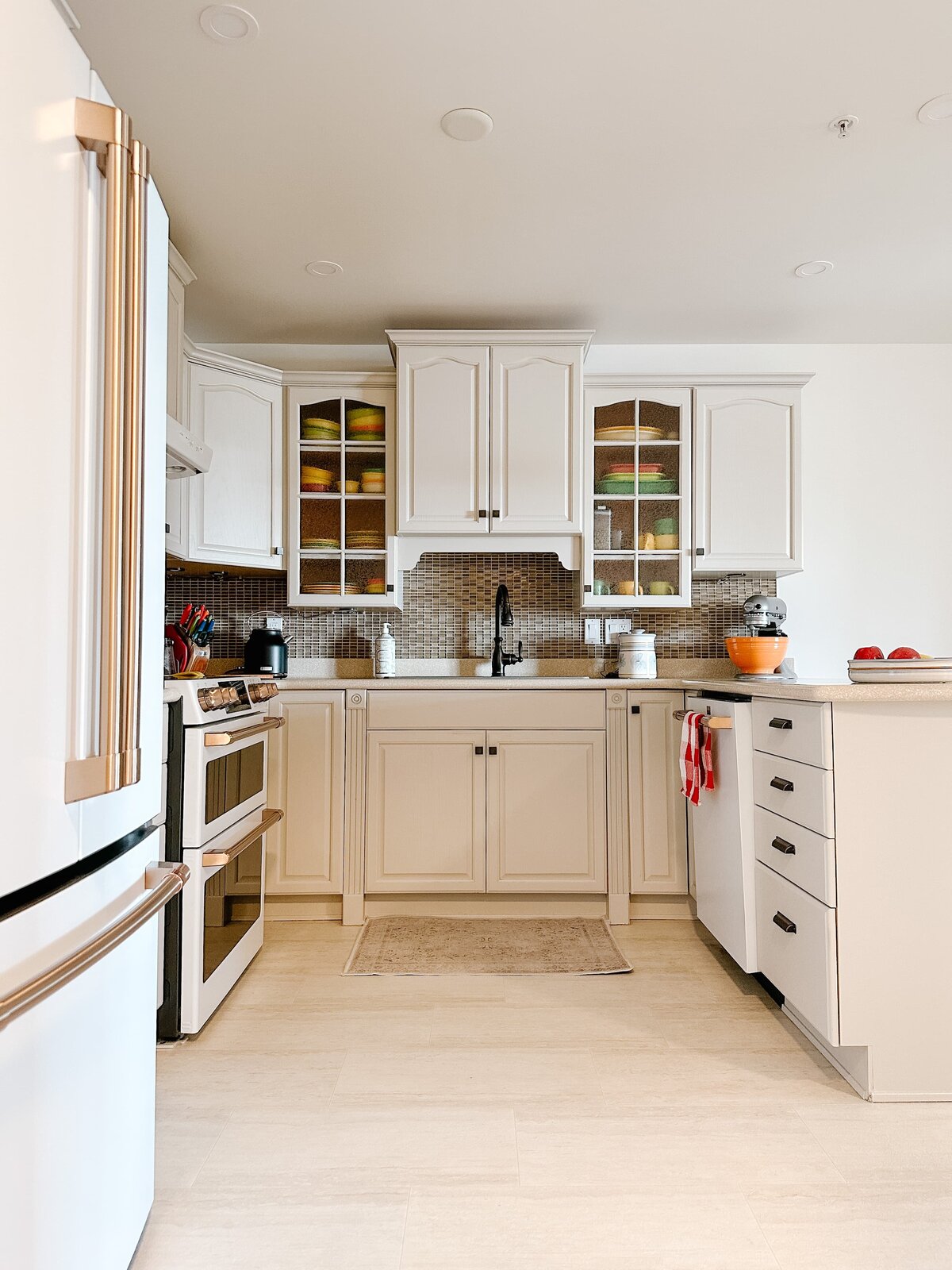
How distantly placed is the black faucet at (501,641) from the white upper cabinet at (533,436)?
1.17 feet

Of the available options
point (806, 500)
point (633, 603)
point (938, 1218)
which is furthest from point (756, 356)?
point (938, 1218)

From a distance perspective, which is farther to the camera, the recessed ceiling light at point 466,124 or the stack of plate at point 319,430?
the stack of plate at point 319,430

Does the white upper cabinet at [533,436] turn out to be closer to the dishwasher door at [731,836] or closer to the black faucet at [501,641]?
the black faucet at [501,641]

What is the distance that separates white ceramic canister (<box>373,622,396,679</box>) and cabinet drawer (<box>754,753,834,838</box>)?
5.63ft

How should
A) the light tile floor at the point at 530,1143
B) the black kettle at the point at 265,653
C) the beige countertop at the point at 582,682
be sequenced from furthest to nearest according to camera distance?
the black kettle at the point at 265,653, the beige countertop at the point at 582,682, the light tile floor at the point at 530,1143

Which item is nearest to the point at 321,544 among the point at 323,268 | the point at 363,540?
the point at 363,540

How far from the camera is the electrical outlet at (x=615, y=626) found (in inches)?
152

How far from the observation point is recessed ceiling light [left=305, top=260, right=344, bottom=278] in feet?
10.3

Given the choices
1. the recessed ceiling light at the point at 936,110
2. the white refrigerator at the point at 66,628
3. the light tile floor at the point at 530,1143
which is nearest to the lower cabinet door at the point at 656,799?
the light tile floor at the point at 530,1143

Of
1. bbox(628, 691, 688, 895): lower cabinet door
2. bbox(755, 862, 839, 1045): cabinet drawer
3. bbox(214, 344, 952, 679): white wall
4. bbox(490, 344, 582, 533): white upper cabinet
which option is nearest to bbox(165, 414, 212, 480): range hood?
bbox(214, 344, 952, 679): white wall

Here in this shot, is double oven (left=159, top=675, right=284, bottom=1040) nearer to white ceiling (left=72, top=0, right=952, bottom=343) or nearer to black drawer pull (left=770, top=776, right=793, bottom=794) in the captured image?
black drawer pull (left=770, top=776, right=793, bottom=794)

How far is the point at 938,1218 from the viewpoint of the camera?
1480 mm

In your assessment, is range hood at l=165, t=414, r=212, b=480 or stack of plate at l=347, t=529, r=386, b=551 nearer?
range hood at l=165, t=414, r=212, b=480

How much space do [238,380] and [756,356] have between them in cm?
236
